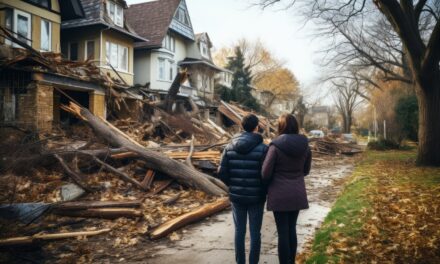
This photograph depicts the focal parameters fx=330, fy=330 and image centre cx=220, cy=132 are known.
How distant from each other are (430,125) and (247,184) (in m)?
11.8

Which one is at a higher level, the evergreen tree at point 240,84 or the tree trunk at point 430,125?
the evergreen tree at point 240,84

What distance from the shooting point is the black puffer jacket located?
3.97m

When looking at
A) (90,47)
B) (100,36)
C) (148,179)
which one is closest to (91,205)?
(148,179)

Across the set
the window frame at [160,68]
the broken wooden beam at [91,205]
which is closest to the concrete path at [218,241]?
the broken wooden beam at [91,205]

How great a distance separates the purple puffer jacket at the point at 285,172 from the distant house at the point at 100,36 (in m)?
19.5

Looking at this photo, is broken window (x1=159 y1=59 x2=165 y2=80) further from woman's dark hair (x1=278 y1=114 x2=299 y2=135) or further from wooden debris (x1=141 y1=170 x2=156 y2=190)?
woman's dark hair (x1=278 y1=114 x2=299 y2=135)

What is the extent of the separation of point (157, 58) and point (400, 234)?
26578mm

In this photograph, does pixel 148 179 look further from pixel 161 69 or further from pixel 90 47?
pixel 161 69

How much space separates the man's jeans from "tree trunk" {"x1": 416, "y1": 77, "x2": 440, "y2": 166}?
1142cm

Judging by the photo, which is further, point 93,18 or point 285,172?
point 93,18

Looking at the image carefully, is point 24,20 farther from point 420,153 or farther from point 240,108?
point 420,153

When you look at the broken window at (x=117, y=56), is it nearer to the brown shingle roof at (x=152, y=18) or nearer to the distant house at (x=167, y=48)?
the distant house at (x=167, y=48)

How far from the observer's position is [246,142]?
156 inches

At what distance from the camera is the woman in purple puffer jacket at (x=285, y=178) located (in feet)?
12.7
